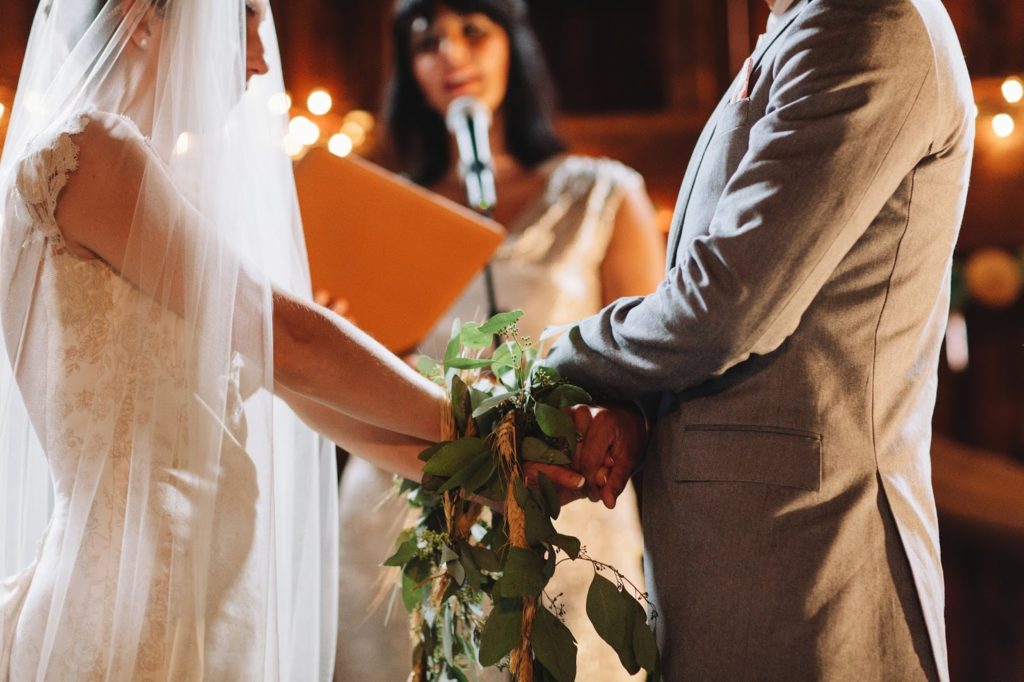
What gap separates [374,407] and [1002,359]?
11.2 feet

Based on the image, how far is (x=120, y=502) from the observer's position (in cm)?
156

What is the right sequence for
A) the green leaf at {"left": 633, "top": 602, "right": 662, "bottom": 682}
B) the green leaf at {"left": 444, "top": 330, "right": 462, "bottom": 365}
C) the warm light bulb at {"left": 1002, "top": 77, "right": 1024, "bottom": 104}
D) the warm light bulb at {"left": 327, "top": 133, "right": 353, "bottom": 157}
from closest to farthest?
1. the green leaf at {"left": 633, "top": 602, "right": 662, "bottom": 682}
2. the green leaf at {"left": 444, "top": 330, "right": 462, "bottom": 365}
3. the warm light bulb at {"left": 1002, "top": 77, "right": 1024, "bottom": 104}
4. the warm light bulb at {"left": 327, "top": 133, "right": 353, "bottom": 157}

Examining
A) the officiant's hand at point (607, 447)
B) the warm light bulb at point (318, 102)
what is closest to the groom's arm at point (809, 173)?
the officiant's hand at point (607, 447)

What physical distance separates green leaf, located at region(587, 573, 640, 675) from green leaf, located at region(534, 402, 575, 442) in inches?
8.4

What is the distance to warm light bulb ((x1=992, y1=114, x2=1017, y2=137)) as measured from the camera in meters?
4.14

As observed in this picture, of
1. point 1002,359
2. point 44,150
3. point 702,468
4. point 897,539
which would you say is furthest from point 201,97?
point 1002,359

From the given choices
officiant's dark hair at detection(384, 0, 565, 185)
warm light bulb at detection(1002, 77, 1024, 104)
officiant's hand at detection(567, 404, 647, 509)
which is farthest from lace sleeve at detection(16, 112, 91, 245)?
warm light bulb at detection(1002, 77, 1024, 104)

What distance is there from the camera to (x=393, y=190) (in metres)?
2.58

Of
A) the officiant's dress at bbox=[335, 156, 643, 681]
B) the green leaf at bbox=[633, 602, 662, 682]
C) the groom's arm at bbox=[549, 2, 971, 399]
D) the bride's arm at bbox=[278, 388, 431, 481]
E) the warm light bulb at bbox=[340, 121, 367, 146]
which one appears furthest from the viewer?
the warm light bulb at bbox=[340, 121, 367, 146]

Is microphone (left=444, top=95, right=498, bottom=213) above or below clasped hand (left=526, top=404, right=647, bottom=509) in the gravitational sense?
above

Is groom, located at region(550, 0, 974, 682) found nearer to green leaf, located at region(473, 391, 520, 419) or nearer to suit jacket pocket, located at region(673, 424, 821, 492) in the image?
suit jacket pocket, located at region(673, 424, 821, 492)

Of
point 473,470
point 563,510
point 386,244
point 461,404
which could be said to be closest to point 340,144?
point 386,244

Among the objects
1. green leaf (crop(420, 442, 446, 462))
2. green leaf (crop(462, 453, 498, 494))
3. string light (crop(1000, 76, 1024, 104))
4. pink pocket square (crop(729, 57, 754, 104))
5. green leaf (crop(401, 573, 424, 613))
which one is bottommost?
green leaf (crop(401, 573, 424, 613))

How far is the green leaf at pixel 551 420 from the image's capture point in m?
1.69
